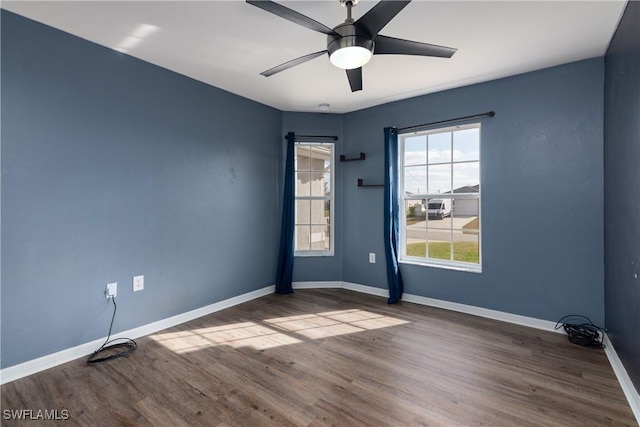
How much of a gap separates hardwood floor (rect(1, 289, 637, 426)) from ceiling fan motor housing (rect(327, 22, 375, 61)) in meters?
2.14

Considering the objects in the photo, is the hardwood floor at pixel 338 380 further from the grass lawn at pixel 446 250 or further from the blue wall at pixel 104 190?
the grass lawn at pixel 446 250

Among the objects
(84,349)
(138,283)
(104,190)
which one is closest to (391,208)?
(138,283)

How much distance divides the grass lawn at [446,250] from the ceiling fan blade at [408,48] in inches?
87.3

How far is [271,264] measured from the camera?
4.10m

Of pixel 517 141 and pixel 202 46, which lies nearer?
pixel 202 46

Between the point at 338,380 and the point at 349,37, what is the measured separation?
219 cm

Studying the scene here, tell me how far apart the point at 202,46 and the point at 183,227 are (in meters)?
1.70

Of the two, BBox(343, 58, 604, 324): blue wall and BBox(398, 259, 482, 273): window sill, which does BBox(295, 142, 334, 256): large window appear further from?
BBox(343, 58, 604, 324): blue wall

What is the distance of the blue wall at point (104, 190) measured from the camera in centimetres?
208

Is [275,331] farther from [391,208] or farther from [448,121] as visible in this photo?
[448,121]

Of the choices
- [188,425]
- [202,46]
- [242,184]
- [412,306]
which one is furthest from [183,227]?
[412,306]

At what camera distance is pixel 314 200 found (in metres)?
4.36

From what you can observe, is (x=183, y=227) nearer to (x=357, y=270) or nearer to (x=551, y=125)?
(x=357, y=270)

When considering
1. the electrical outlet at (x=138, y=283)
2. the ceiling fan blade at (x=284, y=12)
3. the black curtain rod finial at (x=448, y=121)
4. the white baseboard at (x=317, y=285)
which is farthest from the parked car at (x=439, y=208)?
the electrical outlet at (x=138, y=283)
